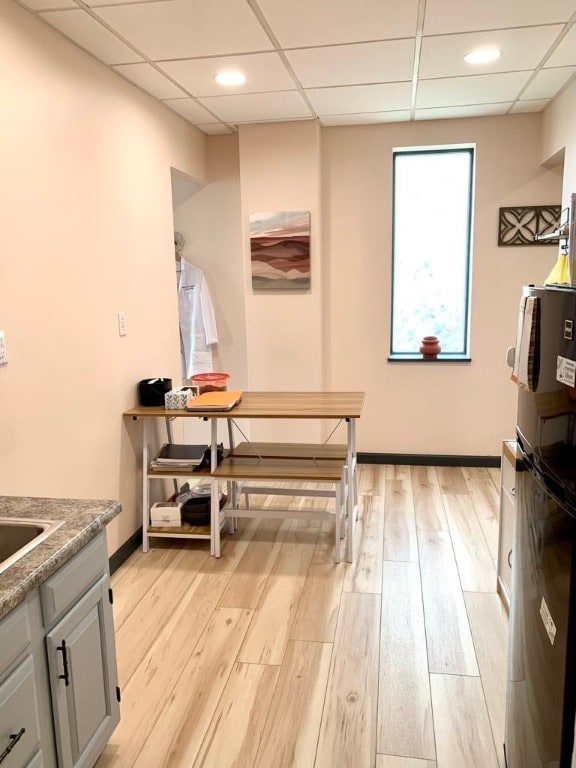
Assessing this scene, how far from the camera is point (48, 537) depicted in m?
1.53

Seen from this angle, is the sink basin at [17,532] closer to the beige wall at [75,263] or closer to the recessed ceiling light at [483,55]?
the beige wall at [75,263]

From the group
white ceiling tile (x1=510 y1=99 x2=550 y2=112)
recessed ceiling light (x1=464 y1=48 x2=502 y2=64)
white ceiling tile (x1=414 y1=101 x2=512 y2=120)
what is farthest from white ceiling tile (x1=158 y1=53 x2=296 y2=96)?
white ceiling tile (x1=510 y1=99 x2=550 y2=112)

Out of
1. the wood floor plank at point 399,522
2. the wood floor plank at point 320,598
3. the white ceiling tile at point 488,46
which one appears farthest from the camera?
the wood floor plank at point 399,522

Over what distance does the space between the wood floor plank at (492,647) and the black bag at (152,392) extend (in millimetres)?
1935

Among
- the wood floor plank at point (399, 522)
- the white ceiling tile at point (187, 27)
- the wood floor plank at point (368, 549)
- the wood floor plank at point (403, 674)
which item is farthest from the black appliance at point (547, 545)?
the white ceiling tile at point (187, 27)

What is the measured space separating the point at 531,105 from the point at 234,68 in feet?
6.95

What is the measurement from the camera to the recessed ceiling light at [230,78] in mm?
3074

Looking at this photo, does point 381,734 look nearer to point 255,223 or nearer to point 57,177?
point 57,177

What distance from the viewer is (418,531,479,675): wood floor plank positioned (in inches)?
91.0

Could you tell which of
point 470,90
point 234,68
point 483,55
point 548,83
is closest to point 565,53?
point 483,55

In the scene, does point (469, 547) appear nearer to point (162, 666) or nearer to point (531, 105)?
point (162, 666)

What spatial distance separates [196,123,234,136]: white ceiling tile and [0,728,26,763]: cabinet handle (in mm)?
3856

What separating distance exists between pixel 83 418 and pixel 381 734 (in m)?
1.84

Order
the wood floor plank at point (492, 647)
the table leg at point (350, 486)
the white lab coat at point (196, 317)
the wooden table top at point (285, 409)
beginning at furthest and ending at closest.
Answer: the white lab coat at point (196, 317)
the table leg at point (350, 486)
the wooden table top at point (285, 409)
the wood floor plank at point (492, 647)
